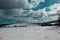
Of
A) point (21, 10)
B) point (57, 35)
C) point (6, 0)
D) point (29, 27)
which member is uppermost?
point (6, 0)

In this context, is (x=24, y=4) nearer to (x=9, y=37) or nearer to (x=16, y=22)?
(x=16, y=22)

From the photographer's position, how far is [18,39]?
187 cm

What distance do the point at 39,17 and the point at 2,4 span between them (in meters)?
0.48

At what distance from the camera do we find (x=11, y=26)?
1933 millimetres

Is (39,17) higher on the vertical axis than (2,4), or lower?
lower

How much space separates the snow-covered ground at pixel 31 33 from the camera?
6.16 ft

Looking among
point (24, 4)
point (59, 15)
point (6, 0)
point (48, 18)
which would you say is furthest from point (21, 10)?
point (59, 15)

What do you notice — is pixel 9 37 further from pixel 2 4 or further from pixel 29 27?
pixel 2 4

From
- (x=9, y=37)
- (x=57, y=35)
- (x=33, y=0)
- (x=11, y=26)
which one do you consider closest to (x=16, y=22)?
(x=11, y=26)

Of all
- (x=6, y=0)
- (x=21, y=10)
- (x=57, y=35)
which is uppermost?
(x=6, y=0)

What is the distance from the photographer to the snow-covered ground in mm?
1878

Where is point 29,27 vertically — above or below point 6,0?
below

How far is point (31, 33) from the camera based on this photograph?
191 centimetres

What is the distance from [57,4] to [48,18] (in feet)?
0.68
